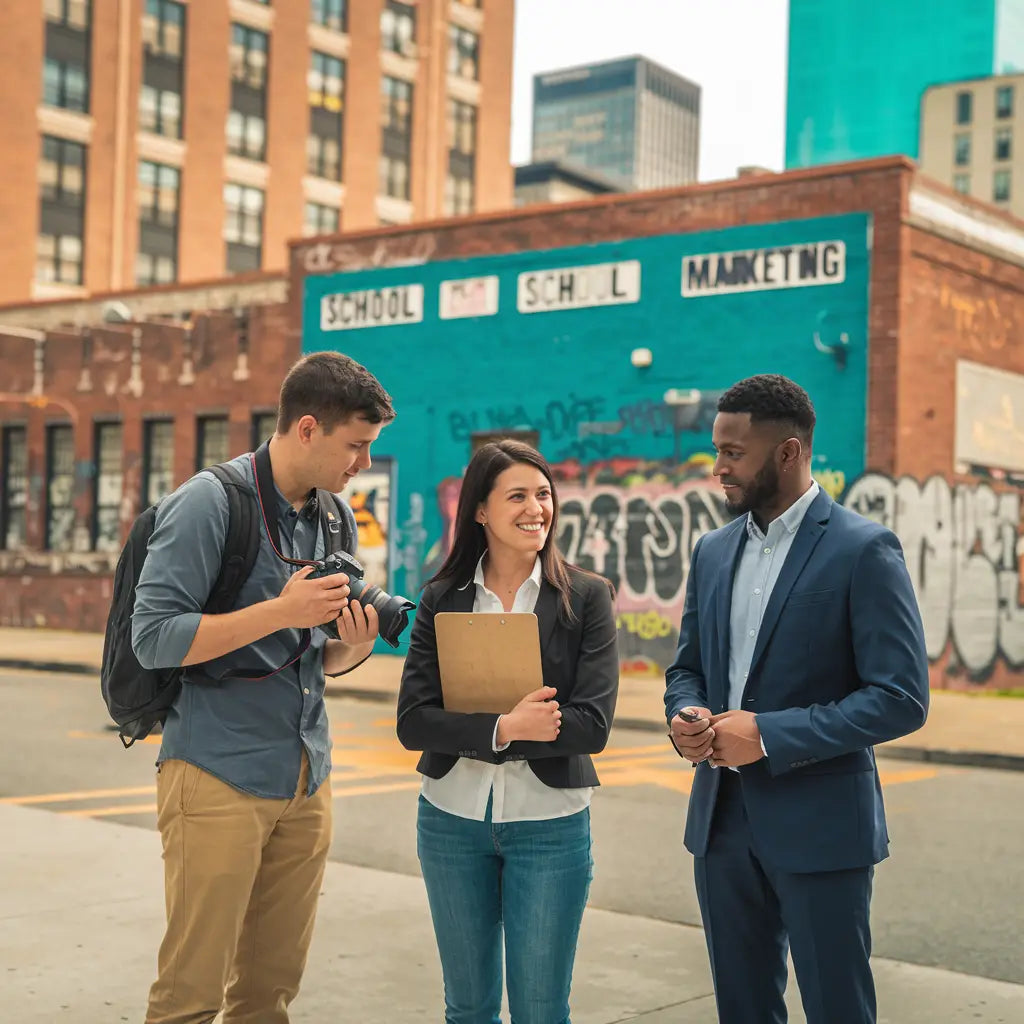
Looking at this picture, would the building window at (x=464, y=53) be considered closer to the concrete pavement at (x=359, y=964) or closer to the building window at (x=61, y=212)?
the building window at (x=61, y=212)

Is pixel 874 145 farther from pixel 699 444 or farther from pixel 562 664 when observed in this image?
pixel 562 664

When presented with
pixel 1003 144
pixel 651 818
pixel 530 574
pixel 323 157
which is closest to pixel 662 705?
pixel 651 818

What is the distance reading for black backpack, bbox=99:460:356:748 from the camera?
352cm

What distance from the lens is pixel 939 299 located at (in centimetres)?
1855

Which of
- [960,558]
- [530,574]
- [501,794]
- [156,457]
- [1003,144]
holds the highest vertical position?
[1003,144]

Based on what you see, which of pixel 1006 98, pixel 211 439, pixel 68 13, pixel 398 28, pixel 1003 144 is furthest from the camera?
pixel 1003 144

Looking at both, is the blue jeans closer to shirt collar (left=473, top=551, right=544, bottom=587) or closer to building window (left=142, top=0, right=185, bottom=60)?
shirt collar (left=473, top=551, right=544, bottom=587)

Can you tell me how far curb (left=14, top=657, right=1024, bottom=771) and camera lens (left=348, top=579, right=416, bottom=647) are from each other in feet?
32.3

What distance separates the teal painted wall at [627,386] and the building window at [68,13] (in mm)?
26290

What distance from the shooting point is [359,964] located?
19.3ft

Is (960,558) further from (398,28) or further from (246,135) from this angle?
(398,28)

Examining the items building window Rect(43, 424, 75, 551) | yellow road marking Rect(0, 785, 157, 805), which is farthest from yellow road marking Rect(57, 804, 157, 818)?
building window Rect(43, 424, 75, 551)

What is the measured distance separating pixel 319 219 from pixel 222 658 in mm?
48685

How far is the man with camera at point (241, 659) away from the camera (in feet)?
11.2
